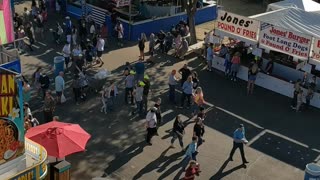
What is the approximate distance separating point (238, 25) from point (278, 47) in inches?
78.1

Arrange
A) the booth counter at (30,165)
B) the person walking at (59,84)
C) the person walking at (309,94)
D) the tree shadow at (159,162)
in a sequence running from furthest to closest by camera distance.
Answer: the person walking at (309,94) < the person walking at (59,84) < the tree shadow at (159,162) < the booth counter at (30,165)

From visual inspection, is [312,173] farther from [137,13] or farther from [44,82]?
[137,13]

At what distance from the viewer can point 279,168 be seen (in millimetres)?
15250

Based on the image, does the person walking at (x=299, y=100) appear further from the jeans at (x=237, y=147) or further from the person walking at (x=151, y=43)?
the person walking at (x=151, y=43)

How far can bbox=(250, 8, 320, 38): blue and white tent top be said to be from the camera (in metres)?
21.0

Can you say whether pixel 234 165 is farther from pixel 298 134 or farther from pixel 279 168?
pixel 298 134

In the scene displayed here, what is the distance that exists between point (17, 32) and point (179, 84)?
314 inches

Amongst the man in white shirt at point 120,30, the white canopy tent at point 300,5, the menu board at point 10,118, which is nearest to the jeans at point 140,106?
the menu board at point 10,118

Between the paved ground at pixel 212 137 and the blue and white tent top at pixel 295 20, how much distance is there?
3.15 m

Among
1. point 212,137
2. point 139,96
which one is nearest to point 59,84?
point 139,96

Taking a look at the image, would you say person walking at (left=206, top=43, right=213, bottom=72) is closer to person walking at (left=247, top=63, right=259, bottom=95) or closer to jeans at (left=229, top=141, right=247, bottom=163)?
person walking at (left=247, top=63, right=259, bottom=95)

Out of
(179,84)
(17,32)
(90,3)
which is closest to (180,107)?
(179,84)

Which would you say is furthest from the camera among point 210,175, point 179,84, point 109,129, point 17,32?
point 17,32

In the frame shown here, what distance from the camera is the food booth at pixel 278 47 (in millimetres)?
19609
